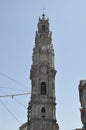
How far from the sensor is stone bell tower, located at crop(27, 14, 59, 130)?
1976 inches

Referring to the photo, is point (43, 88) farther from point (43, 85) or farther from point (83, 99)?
point (83, 99)

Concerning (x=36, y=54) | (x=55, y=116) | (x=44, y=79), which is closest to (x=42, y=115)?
(x=55, y=116)

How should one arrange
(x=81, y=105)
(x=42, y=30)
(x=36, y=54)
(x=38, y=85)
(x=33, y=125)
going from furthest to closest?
(x=42, y=30) < (x=36, y=54) < (x=38, y=85) < (x=33, y=125) < (x=81, y=105)

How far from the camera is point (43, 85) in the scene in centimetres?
5350

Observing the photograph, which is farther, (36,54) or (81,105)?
(36,54)

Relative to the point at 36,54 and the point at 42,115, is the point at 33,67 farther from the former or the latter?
the point at 42,115

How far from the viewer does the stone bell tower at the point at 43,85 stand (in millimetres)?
50188

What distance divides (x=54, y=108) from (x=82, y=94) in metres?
20.6

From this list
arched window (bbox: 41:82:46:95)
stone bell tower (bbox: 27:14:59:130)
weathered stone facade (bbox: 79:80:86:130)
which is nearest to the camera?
weathered stone facade (bbox: 79:80:86:130)

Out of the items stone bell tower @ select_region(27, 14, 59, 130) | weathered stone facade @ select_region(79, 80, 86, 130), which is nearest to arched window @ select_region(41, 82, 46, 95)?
stone bell tower @ select_region(27, 14, 59, 130)

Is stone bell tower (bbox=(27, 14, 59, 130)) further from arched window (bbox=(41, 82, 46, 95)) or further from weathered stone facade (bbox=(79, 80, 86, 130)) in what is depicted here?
weathered stone facade (bbox=(79, 80, 86, 130))

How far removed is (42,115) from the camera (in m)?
50.7

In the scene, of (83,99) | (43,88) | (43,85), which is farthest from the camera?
(43,85)

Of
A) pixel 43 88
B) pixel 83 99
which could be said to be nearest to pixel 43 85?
pixel 43 88
